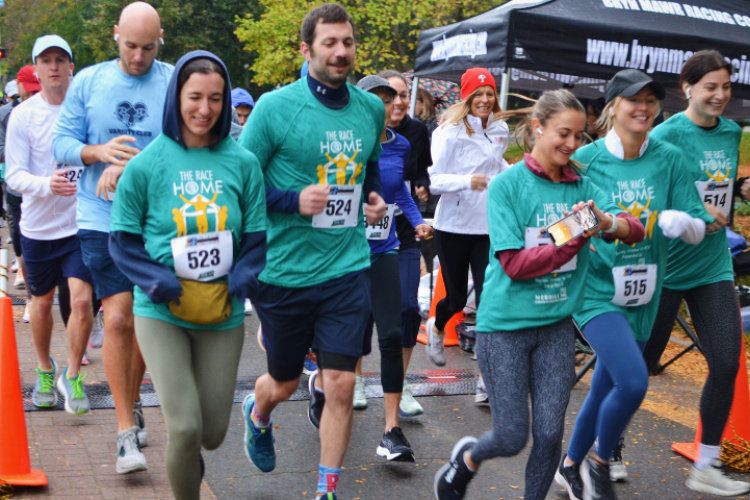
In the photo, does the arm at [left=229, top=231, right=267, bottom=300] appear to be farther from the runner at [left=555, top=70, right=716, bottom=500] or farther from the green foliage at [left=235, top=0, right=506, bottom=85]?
the green foliage at [left=235, top=0, right=506, bottom=85]

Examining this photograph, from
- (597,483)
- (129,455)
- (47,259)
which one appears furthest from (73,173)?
(597,483)

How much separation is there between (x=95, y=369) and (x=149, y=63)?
289 cm

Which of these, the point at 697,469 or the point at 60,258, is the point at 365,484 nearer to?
the point at 697,469

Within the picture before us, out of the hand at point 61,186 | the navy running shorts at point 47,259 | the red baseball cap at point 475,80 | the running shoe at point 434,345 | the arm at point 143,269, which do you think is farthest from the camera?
the running shoe at point 434,345

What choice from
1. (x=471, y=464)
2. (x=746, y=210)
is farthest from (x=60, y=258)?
(x=746, y=210)

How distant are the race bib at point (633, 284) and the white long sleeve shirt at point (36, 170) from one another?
131 inches

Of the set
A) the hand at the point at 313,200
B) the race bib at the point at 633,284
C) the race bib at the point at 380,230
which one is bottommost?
the race bib at the point at 633,284

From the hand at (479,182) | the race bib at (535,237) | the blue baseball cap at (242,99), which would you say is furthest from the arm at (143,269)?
the blue baseball cap at (242,99)

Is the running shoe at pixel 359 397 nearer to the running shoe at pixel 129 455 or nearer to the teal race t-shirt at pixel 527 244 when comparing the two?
the running shoe at pixel 129 455

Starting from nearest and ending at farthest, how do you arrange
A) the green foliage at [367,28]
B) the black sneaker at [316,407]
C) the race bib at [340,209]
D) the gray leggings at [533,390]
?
the gray leggings at [533,390], the race bib at [340,209], the black sneaker at [316,407], the green foliage at [367,28]

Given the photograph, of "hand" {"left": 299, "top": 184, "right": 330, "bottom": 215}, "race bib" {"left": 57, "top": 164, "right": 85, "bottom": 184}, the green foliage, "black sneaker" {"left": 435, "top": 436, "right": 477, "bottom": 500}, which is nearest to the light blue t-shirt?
"race bib" {"left": 57, "top": 164, "right": 85, "bottom": 184}

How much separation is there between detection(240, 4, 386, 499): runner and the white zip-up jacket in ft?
5.68

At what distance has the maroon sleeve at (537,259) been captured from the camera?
3537mm

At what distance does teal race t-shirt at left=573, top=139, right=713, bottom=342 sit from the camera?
4.12 m
